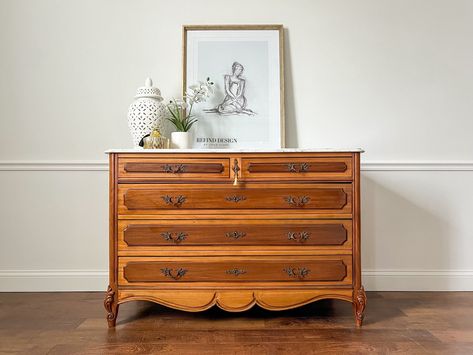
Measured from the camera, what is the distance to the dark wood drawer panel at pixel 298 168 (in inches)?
87.0

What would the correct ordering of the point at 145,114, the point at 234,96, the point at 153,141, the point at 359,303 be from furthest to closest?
the point at 234,96 → the point at 145,114 → the point at 153,141 → the point at 359,303

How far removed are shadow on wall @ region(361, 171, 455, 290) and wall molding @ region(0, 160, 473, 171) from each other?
0.20 feet

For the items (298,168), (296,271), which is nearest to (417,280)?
(296,271)

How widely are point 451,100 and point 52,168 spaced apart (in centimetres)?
303

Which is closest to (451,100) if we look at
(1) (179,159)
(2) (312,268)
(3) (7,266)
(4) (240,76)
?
(4) (240,76)

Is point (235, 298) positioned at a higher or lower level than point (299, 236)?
lower

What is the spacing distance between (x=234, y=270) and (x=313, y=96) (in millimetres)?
1477

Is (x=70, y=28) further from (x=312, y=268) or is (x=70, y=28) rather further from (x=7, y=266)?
(x=312, y=268)

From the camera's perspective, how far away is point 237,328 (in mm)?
2158

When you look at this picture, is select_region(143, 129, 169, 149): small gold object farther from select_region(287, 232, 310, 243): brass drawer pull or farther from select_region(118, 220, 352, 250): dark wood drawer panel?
select_region(287, 232, 310, 243): brass drawer pull

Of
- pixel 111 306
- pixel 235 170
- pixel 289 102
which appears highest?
pixel 289 102

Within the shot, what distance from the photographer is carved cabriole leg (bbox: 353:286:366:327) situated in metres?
2.14

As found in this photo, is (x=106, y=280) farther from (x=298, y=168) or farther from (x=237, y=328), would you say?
(x=298, y=168)

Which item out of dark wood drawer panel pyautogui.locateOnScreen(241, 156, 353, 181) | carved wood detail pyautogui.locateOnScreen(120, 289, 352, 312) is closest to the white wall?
dark wood drawer panel pyautogui.locateOnScreen(241, 156, 353, 181)
